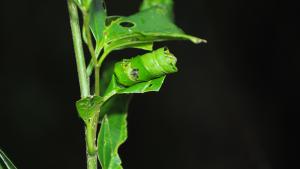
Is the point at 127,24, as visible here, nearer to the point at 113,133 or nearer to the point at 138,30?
the point at 138,30

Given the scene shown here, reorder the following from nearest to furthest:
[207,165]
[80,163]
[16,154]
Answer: [16,154] < [80,163] < [207,165]

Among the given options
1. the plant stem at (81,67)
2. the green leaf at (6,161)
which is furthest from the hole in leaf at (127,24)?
the green leaf at (6,161)

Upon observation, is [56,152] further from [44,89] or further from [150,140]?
[150,140]

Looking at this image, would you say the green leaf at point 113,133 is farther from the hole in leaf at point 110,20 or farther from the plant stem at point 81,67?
the hole in leaf at point 110,20

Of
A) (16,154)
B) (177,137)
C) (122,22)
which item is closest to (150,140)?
(177,137)

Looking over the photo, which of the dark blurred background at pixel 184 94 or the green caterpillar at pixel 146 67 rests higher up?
the green caterpillar at pixel 146 67

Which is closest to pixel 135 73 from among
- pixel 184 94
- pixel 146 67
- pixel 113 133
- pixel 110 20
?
pixel 146 67
